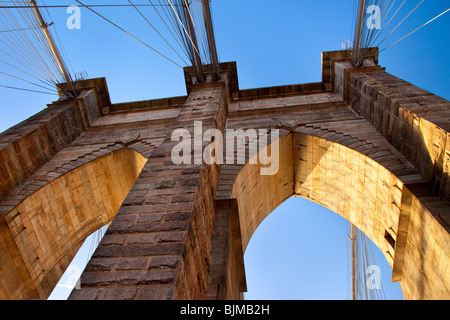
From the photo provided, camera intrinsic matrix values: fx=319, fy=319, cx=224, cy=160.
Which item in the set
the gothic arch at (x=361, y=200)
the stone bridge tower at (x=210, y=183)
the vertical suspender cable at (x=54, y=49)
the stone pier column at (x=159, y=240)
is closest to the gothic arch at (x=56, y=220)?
the stone bridge tower at (x=210, y=183)

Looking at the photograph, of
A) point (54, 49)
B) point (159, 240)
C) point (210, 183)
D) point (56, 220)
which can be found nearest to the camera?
point (159, 240)

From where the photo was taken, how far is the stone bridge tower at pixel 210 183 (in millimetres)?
3836

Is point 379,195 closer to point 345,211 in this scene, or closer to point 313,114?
point 345,211

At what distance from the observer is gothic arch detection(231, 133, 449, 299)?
16.4 feet

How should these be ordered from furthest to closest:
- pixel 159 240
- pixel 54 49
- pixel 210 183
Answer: pixel 54 49 → pixel 210 183 → pixel 159 240

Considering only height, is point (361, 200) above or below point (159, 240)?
below

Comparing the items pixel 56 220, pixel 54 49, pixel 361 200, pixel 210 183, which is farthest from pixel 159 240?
pixel 54 49

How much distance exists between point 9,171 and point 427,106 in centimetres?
833

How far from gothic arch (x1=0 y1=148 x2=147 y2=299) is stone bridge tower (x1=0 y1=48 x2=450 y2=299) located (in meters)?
0.03

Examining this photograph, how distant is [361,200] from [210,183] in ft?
12.2

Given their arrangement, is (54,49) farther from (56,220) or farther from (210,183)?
(210,183)

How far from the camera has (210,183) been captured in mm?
5379

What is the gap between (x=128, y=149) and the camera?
26.4 ft
